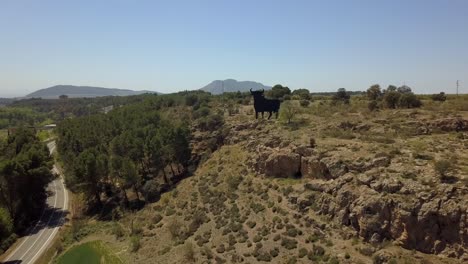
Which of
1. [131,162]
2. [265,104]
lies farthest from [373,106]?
[131,162]

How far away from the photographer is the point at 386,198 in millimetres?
29047

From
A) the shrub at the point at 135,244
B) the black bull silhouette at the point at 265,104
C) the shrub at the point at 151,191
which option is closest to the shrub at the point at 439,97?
the black bull silhouette at the point at 265,104

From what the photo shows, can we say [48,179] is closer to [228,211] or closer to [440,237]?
[228,211]

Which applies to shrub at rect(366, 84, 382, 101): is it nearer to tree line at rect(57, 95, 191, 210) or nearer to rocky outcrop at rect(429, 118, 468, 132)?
rocky outcrop at rect(429, 118, 468, 132)

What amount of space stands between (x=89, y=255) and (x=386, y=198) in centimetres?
3259

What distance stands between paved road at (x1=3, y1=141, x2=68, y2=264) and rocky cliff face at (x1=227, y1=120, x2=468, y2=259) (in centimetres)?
3441

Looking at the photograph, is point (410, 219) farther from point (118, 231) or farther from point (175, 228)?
point (118, 231)

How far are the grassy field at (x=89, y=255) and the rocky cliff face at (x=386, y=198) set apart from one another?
21.1 meters

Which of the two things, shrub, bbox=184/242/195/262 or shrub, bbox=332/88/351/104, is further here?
shrub, bbox=332/88/351/104

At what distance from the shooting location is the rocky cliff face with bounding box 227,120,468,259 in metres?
26.2

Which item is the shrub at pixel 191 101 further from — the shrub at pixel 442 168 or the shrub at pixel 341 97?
the shrub at pixel 442 168

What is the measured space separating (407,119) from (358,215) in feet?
67.2

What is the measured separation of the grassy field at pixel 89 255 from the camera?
3941cm

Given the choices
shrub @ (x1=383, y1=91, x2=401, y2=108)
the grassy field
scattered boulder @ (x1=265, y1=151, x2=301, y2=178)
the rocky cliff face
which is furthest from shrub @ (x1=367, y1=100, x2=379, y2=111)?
the grassy field
